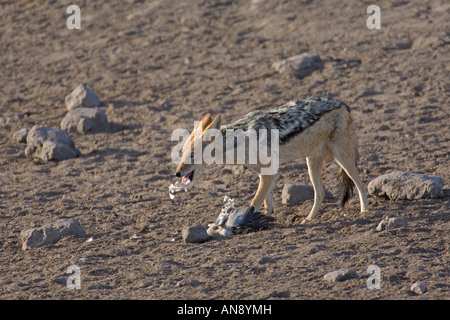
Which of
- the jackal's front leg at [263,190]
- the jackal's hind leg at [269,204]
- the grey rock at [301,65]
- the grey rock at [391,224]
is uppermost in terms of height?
the grey rock at [301,65]

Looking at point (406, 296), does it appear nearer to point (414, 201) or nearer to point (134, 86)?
point (414, 201)

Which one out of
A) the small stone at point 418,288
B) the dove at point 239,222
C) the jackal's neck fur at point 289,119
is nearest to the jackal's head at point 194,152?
the jackal's neck fur at point 289,119

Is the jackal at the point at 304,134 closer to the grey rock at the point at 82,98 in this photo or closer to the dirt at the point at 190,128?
the dirt at the point at 190,128

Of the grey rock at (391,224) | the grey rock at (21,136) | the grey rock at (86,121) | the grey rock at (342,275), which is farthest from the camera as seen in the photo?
the grey rock at (86,121)

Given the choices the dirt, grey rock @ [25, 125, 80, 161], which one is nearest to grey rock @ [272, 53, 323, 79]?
the dirt

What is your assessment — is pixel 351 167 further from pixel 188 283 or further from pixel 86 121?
pixel 86 121

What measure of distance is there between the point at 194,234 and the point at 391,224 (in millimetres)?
2078

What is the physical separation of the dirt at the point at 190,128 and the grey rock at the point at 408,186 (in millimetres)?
107

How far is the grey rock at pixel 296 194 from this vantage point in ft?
27.8

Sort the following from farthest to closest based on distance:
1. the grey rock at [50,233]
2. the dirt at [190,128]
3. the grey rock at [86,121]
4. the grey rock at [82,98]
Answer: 1. the grey rock at [82,98]
2. the grey rock at [86,121]
3. the grey rock at [50,233]
4. the dirt at [190,128]

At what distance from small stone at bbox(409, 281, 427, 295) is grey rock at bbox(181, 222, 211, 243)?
2.40 metres

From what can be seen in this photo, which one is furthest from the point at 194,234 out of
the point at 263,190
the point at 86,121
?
the point at 86,121

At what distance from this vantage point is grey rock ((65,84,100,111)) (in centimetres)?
1185

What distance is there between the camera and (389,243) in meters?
6.72
